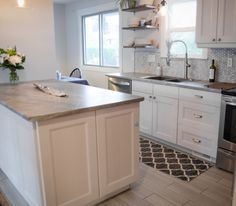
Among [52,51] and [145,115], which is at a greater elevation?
[52,51]

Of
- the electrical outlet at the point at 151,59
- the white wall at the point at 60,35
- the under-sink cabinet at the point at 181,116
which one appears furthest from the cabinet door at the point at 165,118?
the white wall at the point at 60,35

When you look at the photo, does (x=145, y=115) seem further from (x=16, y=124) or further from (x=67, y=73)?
(x=67, y=73)

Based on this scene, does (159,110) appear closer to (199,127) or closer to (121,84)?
(199,127)

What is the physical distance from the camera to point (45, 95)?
232 cm

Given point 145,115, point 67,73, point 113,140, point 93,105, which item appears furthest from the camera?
point 67,73

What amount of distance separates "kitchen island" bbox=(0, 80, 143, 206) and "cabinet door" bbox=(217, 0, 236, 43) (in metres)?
1.45

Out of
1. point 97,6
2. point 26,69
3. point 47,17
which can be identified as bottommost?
point 26,69

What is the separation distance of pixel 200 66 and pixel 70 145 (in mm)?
2420

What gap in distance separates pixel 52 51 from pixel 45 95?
1445 millimetres

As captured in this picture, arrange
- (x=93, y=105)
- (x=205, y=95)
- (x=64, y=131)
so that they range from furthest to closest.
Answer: (x=205, y=95), (x=93, y=105), (x=64, y=131)

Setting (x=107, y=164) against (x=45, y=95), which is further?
(x=45, y=95)

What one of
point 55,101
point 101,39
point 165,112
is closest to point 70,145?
point 55,101

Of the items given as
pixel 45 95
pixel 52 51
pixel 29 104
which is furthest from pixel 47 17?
pixel 29 104

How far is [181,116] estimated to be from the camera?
10.4 feet
